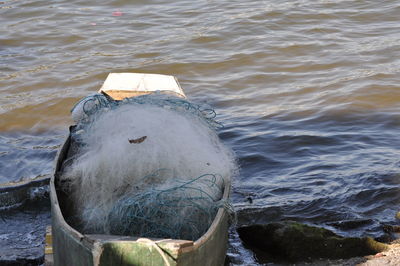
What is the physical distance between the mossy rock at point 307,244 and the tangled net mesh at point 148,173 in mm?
643

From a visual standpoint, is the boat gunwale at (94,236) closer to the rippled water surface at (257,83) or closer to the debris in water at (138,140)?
the debris in water at (138,140)

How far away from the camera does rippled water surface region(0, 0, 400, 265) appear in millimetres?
6969

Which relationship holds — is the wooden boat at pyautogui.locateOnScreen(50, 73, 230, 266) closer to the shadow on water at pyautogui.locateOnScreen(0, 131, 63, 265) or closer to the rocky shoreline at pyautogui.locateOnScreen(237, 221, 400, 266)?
the rocky shoreline at pyautogui.locateOnScreen(237, 221, 400, 266)

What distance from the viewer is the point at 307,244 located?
18.0 feet

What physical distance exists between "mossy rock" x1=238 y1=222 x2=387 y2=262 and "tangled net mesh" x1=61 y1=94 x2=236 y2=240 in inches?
25.3

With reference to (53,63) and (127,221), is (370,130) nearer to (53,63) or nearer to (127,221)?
(127,221)

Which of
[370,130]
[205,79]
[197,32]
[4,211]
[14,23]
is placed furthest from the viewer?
[14,23]

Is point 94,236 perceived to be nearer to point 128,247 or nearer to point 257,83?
point 128,247

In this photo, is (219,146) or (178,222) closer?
(178,222)

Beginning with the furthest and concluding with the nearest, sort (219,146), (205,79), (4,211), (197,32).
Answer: (197,32)
(205,79)
(4,211)
(219,146)

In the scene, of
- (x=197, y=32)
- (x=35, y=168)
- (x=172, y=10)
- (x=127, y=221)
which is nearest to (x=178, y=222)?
(x=127, y=221)

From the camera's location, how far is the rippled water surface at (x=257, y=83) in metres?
6.97

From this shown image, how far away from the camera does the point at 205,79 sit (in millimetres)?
10539

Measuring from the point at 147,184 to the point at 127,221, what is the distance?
38 centimetres
